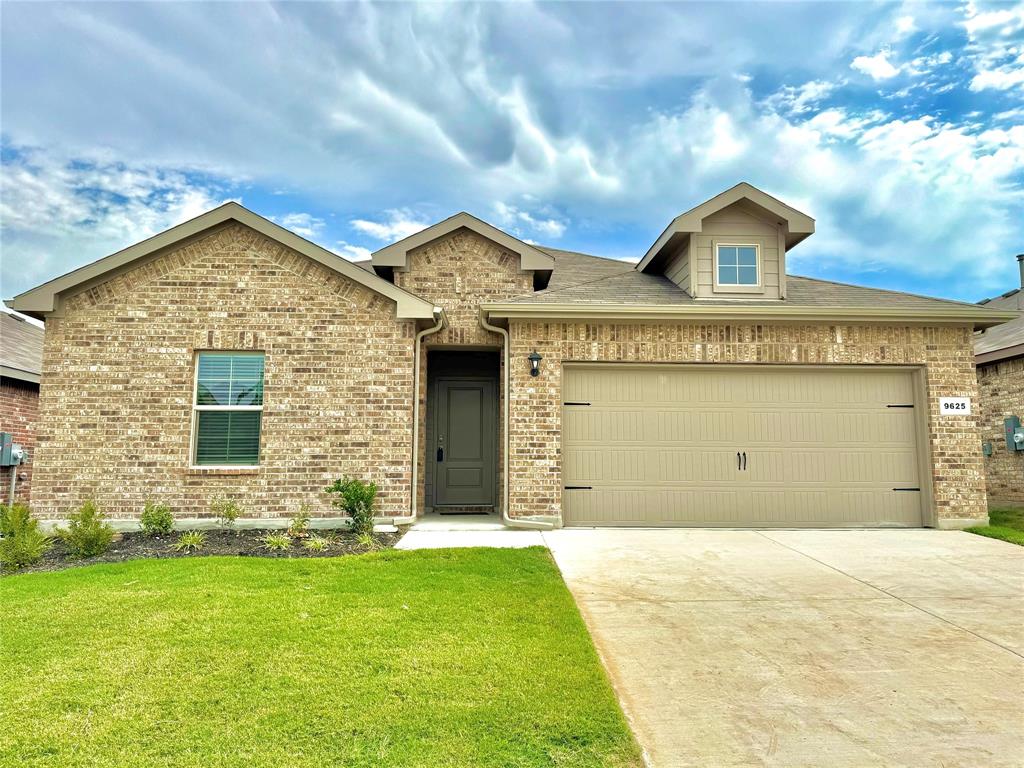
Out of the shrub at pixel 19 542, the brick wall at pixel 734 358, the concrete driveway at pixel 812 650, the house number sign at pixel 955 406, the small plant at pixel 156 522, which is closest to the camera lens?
the concrete driveway at pixel 812 650

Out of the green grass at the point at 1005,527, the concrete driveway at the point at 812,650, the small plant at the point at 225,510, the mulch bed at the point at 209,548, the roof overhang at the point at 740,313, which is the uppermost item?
the roof overhang at the point at 740,313

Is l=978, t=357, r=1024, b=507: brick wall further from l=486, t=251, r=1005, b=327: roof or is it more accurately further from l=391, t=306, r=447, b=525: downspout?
l=391, t=306, r=447, b=525: downspout

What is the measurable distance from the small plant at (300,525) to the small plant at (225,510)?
73cm

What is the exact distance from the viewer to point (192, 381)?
8.30m

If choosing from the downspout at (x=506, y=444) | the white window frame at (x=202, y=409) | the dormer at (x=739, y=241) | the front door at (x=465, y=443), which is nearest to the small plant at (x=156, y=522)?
the white window frame at (x=202, y=409)

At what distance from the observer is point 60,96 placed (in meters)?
9.11

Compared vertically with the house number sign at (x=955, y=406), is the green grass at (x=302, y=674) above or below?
below

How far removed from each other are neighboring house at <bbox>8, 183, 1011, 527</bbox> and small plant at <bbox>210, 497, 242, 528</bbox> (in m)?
0.16

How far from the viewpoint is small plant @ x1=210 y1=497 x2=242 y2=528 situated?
7.75 metres

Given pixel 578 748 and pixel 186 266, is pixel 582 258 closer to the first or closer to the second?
pixel 186 266

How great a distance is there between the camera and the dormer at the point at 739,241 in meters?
9.38

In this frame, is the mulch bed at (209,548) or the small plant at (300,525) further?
the small plant at (300,525)

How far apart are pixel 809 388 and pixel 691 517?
2682 mm

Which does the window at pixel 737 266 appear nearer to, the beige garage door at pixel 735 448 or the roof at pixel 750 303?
the roof at pixel 750 303
